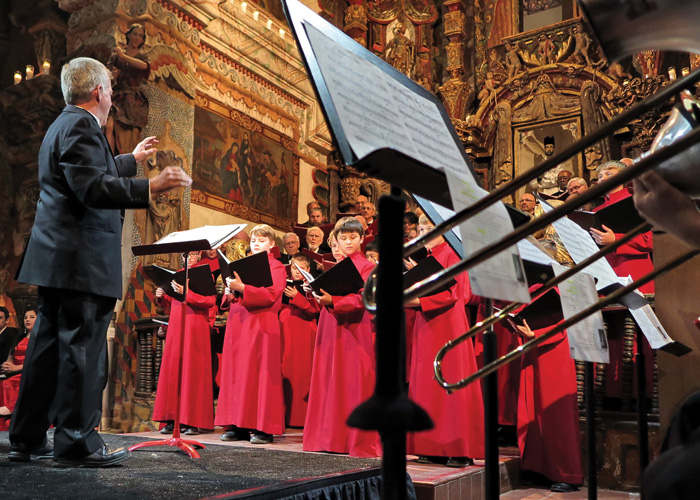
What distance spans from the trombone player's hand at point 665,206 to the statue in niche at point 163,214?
8.01m

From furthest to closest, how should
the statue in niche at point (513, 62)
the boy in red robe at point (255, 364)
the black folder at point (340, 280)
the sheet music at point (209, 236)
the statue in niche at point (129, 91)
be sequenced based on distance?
the statue in niche at point (513, 62), the statue in niche at point (129, 91), the boy in red robe at point (255, 364), the black folder at point (340, 280), the sheet music at point (209, 236)

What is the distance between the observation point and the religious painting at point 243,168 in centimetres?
1065

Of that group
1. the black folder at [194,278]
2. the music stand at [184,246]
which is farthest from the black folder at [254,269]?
the music stand at [184,246]

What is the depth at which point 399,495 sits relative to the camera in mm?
1154

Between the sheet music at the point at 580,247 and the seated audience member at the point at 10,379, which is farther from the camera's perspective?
the seated audience member at the point at 10,379

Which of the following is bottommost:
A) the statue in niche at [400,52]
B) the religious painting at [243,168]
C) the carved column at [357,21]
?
the religious painting at [243,168]

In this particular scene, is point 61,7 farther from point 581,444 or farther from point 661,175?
point 661,175

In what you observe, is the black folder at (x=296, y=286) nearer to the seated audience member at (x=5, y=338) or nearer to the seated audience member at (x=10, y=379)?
the seated audience member at (x=10, y=379)

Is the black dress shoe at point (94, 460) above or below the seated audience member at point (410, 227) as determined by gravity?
below

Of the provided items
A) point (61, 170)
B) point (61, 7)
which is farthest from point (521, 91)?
point (61, 170)

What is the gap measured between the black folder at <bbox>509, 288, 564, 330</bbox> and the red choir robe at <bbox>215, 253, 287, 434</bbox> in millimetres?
2131

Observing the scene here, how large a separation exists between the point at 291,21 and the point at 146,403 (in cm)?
691

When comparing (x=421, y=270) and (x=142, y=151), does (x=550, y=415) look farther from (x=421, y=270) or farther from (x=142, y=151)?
(x=142, y=151)

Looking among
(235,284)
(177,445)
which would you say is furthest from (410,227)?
(177,445)
